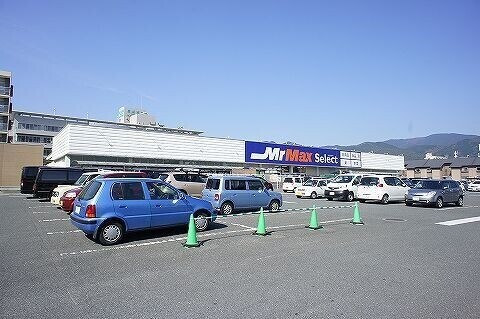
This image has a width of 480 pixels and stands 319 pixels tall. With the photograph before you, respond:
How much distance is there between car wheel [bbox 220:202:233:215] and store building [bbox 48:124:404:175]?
2171cm

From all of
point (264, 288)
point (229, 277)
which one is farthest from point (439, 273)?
point (229, 277)

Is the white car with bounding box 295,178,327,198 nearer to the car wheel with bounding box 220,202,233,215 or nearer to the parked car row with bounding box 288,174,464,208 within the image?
the parked car row with bounding box 288,174,464,208

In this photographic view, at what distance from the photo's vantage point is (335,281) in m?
6.02

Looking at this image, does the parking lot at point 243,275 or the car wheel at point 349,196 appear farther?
the car wheel at point 349,196

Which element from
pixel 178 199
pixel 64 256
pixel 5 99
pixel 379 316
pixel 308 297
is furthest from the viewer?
pixel 5 99

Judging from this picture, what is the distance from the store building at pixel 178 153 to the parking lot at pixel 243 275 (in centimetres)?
2339

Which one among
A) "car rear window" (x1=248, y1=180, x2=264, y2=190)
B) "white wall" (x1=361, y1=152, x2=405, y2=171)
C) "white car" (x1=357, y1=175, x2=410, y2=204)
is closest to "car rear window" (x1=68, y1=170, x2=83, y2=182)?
"car rear window" (x1=248, y1=180, x2=264, y2=190)

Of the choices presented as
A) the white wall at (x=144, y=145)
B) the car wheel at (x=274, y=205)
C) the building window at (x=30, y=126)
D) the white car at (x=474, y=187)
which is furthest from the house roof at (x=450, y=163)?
the building window at (x=30, y=126)

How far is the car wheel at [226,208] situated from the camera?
1488 cm

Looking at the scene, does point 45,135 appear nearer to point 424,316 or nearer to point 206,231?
point 206,231

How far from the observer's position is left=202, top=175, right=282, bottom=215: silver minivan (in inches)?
586

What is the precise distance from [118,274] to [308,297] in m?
3.47

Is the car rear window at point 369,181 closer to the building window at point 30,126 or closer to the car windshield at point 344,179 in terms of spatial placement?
the car windshield at point 344,179

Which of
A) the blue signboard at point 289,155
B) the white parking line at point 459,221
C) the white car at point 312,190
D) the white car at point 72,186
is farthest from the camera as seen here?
the blue signboard at point 289,155
